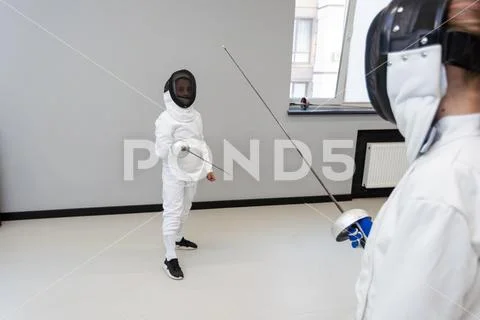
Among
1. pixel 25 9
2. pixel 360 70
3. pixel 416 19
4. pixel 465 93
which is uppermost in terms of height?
pixel 25 9

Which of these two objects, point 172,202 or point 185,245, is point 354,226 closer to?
point 172,202

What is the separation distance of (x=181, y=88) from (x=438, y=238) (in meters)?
1.80

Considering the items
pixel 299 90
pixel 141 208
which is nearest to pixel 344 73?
pixel 299 90

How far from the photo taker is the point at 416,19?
0.60m

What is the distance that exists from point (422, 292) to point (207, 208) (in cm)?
279

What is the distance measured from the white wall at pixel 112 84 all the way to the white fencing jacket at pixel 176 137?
0.86m

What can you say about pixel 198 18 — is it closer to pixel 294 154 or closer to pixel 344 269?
pixel 294 154

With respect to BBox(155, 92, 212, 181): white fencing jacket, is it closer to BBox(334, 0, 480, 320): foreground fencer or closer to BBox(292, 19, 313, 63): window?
BBox(292, 19, 313, 63): window

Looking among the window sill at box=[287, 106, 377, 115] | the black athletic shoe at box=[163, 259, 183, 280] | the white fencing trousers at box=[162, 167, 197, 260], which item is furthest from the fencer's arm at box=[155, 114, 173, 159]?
the window sill at box=[287, 106, 377, 115]

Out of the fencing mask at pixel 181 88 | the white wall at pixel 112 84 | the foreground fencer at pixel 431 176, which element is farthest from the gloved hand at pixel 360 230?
the white wall at pixel 112 84

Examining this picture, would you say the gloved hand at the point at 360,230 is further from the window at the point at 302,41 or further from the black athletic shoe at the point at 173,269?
the window at the point at 302,41

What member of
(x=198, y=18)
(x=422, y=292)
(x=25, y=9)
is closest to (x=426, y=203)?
(x=422, y=292)

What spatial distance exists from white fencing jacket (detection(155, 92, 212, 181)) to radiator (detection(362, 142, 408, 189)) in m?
1.99

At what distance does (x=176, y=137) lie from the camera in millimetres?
2152
